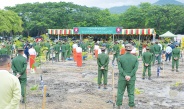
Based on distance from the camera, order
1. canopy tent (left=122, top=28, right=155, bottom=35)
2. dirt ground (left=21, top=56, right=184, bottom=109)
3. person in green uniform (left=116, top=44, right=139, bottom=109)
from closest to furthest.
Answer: person in green uniform (left=116, top=44, right=139, bottom=109) < dirt ground (left=21, top=56, right=184, bottom=109) < canopy tent (left=122, top=28, right=155, bottom=35)

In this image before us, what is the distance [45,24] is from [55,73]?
131 feet

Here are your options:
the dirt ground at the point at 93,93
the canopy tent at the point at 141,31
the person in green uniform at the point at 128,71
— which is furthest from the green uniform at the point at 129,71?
the canopy tent at the point at 141,31

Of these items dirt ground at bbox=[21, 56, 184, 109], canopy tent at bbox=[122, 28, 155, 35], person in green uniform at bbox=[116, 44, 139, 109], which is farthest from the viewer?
canopy tent at bbox=[122, 28, 155, 35]

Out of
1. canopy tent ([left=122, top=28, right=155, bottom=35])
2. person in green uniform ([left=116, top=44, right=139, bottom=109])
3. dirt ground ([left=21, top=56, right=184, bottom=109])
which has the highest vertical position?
canopy tent ([left=122, top=28, right=155, bottom=35])

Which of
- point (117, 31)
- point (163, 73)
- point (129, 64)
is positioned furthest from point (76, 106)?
point (117, 31)

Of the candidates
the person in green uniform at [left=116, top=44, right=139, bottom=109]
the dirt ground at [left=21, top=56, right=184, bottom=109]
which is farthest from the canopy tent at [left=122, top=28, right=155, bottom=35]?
the person in green uniform at [left=116, top=44, right=139, bottom=109]

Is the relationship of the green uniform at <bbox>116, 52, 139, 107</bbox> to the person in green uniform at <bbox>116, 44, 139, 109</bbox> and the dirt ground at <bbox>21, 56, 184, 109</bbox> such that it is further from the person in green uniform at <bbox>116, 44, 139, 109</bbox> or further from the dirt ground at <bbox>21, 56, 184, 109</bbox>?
the dirt ground at <bbox>21, 56, 184, 109</bbox>

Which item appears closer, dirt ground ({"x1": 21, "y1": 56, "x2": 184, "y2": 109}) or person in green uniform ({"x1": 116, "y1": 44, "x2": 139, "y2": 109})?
person in green uniform ({"x1": 116, "y1": 44, "x2": 139, "y2": 109})

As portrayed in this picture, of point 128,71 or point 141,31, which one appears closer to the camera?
point 128,71

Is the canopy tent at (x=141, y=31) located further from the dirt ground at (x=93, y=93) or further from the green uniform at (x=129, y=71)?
the green uniform at (x=129, y=71)

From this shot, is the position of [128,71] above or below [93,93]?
above

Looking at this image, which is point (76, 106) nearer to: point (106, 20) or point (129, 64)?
point (129, 64)

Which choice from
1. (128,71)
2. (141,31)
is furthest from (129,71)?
(141,31)

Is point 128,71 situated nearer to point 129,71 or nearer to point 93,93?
point 129,71
